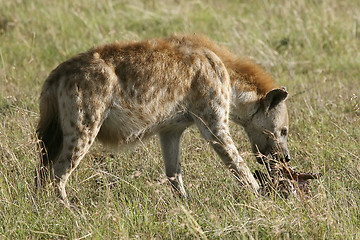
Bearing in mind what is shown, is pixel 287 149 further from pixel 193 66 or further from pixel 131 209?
pixel 131 209

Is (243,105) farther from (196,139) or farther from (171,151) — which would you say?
(196,139)

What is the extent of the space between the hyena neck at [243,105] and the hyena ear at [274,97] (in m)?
0.10

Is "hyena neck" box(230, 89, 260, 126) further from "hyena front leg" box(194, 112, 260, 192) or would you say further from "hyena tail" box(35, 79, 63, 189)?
"hyena tail" box(35, 79, 63, 189)

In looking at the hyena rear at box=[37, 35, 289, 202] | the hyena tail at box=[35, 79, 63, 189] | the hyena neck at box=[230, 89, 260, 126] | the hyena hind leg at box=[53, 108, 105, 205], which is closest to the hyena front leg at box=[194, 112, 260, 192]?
the hyena rear at box=[37, 35, 289, 202]

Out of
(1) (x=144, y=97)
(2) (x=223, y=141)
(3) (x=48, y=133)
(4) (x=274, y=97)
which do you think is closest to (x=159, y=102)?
(1) (x=144, y=97)

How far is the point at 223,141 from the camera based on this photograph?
5.35 metres

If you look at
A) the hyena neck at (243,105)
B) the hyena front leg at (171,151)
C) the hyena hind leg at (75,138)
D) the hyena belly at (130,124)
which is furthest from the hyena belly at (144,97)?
the hyena neck at (243,105)

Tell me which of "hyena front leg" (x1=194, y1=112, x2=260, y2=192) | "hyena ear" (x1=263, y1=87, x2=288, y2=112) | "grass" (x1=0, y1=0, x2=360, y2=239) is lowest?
"grass" (x1=0, y1=0, x2=360, y2=239)

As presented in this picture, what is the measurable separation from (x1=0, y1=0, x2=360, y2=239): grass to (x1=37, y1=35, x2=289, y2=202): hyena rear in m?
0.22

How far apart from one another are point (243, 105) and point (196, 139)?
85cm

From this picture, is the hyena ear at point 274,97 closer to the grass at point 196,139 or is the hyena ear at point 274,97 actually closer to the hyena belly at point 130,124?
the grass at point 196,139

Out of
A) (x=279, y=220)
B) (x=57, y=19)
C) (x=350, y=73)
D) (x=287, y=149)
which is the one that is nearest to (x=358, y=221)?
(x=279, y=220)

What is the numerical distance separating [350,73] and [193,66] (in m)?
4.20

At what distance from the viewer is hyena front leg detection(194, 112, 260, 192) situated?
5285 mm
